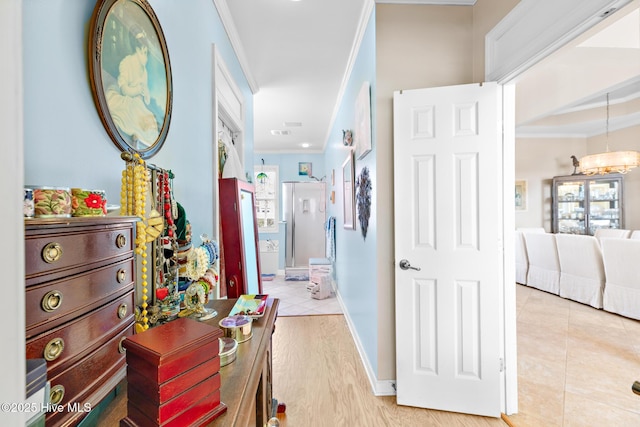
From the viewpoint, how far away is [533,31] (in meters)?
1.44

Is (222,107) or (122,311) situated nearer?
(122,311)

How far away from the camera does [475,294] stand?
1.81 metres

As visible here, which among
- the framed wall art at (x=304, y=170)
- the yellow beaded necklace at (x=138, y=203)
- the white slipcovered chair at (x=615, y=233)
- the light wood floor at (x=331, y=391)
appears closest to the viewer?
the yellow beaded necklace at (x=138, y=203)

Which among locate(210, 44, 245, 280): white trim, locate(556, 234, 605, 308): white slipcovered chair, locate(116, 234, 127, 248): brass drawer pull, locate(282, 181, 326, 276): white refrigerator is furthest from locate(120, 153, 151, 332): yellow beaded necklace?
locate(282, 181, 326, 276): white refrigerator

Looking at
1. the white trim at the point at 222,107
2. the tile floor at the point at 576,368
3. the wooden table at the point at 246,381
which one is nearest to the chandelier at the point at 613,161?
the tile floor at the point at 576,368

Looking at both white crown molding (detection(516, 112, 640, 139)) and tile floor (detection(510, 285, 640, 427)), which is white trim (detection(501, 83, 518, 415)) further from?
white crown molding (detection(516, 112, 640, 139))

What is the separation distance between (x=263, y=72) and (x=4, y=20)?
307cm

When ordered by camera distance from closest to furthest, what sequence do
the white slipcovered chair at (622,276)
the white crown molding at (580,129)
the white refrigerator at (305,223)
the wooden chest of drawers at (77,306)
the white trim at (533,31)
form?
the wooden chest of drawers at (77,306), the white trim at (533,31), the white slipcovered chair at (622,276), the white crown molding at (580,129), the white refrigerator at (305,223)

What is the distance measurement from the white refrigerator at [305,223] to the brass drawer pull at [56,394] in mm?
5550

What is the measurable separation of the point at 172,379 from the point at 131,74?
3.18ft

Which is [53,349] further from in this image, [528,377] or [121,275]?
[528,377]

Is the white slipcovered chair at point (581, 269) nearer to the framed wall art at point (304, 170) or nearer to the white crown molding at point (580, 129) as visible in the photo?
the white crown molding at point (580, 129)

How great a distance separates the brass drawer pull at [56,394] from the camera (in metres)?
0.45

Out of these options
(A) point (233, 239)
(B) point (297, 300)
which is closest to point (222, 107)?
(A) point (233, 239)
